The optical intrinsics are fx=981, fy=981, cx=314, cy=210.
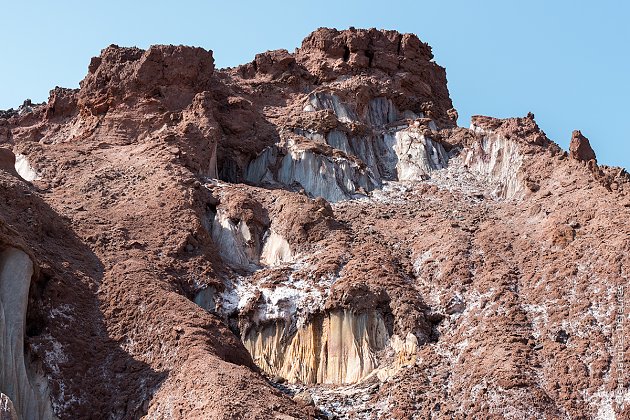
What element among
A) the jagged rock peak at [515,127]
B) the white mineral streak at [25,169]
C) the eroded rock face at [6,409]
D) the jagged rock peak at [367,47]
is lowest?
the eroded rock face at [6,409]

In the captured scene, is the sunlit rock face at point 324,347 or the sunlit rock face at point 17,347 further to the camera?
the sunlit rock face at point 324,347

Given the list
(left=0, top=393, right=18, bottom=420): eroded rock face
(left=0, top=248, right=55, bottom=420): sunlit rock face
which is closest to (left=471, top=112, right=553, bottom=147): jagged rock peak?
(left=0, top=248, right=55, bottom=420): sunlit rock face

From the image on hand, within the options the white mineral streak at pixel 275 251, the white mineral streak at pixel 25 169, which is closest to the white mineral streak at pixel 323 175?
the white mineral streak at pixel 275 251

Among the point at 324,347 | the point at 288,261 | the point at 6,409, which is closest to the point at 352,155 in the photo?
the point at 288,261

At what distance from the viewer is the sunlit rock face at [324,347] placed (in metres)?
31.1

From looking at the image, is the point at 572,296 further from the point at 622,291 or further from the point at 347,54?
the point at 347,54

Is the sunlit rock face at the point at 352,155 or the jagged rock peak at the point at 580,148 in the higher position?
the sunlit rock face at the point at 352,155

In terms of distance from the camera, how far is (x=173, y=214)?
3700 cm

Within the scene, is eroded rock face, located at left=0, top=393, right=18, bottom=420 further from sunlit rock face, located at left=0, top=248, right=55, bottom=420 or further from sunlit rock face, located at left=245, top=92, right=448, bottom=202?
sunlit rock face, located at left=245, top=92, right=448, bottom=202

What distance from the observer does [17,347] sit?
25922 mm

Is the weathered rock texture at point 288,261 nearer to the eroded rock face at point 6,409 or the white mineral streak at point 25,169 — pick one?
the white mineral streak at point 25,169

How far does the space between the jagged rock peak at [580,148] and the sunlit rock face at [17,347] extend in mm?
23820

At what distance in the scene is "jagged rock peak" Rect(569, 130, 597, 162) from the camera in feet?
137

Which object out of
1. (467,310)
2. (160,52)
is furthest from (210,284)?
(160,52)
